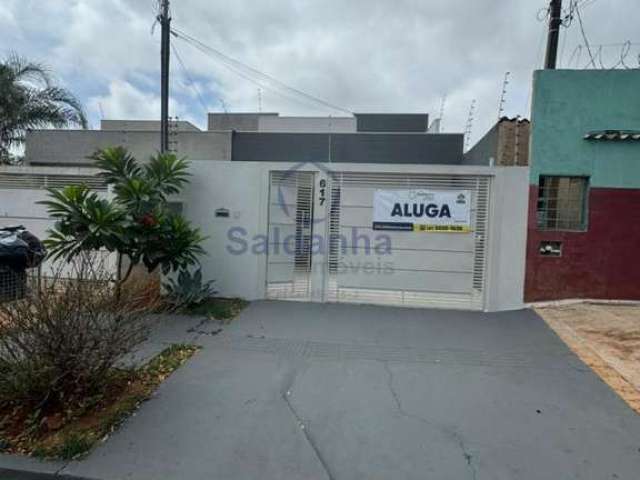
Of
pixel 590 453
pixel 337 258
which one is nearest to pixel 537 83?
pixel 337 258

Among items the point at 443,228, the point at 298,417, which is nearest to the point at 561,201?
the point at 443,228

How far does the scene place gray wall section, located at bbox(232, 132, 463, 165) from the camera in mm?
15133

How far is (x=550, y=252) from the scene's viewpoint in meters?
6.72

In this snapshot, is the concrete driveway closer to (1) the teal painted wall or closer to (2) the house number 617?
(2) the house number 617

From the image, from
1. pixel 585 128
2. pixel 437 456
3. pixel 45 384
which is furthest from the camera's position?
pixel 585 128

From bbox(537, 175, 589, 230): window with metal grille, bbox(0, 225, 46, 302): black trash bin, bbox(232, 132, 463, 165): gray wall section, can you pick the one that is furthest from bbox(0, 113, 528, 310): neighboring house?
bbox(232, 132, 463, 165): gray wall section

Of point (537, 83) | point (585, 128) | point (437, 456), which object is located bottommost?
point (437, 456)

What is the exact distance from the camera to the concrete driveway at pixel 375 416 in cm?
257

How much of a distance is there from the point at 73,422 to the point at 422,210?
566cm

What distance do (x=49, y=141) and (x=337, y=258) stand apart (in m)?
16.4

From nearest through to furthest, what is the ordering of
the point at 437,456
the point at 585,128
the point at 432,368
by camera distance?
the point at 437,456 < the point at 432,368 < the point at 585,128

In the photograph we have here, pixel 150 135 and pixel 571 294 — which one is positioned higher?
pixel 150 135

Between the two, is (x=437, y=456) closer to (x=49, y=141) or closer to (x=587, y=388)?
(x=587, y=388)

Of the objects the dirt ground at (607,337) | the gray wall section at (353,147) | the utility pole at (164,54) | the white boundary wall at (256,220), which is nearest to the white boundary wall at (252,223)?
the white boundary wall at (256,220)
